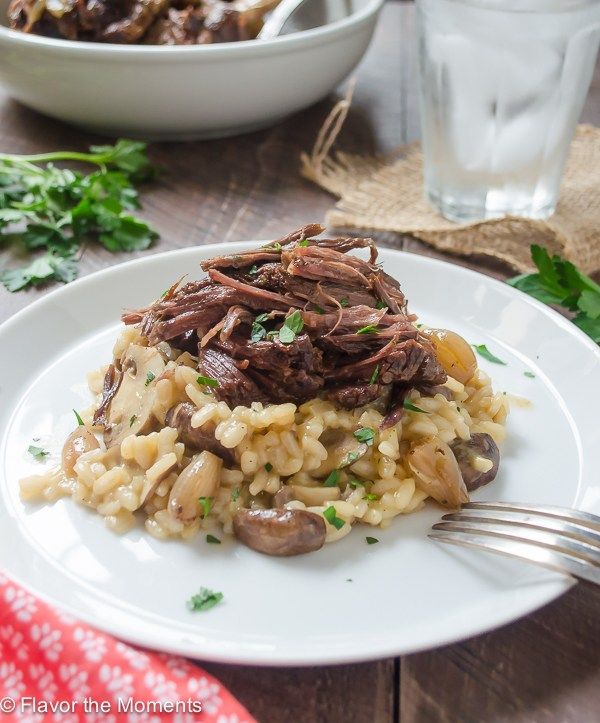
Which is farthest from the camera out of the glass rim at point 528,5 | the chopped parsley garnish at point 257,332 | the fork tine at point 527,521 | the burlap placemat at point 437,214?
the burlap placemat at point 437,214

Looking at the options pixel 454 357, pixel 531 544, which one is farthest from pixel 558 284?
pixel 531 544

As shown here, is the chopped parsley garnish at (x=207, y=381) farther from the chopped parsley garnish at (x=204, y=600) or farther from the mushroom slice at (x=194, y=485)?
the chopped parsley garnish at (x=204, y=600)

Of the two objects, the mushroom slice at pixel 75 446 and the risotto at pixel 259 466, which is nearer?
the risotto at pixel 259 466

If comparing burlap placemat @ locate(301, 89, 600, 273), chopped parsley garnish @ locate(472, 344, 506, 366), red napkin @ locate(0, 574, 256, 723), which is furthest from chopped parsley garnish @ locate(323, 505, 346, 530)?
burlap placemat @ locate(301, 89, 600, 273)

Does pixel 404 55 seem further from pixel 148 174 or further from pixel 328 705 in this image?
pixel 328 705

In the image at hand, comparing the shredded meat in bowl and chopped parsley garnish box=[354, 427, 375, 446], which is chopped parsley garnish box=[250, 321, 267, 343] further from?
the shredded meat in bowl

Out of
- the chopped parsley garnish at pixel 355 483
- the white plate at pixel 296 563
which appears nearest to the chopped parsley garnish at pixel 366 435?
the chopped parsley garnish at pixel 355 483
